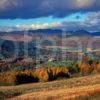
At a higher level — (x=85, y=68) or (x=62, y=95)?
(x=62, y=95)

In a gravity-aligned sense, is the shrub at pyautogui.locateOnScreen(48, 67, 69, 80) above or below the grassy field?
below

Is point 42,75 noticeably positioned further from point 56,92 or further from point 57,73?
point 56,92

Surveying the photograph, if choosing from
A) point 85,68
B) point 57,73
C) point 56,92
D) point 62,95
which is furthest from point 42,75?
point 62,95

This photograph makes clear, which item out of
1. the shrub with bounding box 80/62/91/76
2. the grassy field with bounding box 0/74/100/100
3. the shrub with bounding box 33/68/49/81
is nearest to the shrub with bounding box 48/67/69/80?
the shrub with bounding box 33/68/49/81

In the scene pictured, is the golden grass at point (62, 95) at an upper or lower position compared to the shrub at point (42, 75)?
upper

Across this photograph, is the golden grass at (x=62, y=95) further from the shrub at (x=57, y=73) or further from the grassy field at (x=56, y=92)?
the shrub at (x=57, y=73)

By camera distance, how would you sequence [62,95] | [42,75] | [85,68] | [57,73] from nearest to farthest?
[62,95] → [42,75] → [57,73] → [85,68]

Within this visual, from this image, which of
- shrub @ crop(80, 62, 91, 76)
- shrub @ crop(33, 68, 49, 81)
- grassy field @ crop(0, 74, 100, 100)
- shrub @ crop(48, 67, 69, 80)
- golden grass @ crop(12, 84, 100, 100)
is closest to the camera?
golden grass @ crop(12, 84, 100, 100)

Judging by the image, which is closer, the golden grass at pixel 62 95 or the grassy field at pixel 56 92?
the golden grass at pixel 62 95

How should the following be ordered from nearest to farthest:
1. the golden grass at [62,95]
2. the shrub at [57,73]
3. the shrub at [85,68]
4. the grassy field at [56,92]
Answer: the golden grass at [62,95] → the grassy field at [56,92] → the shrub at [57,73] → the shrub at [85,68]

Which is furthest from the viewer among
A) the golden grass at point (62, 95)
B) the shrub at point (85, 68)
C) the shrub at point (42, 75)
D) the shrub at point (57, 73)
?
the shrub at point (85, 68)

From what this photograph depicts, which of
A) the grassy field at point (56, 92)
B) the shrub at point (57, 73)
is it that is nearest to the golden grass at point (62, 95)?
the grassy field at point (56, 92)

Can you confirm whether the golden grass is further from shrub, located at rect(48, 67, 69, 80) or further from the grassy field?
shrub, located at rect(48, 67, 69, 80)

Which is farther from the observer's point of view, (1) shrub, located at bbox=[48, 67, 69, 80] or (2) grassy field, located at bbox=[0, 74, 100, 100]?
(1) shrub, located at bbox=[48, 67, 69, 80]
